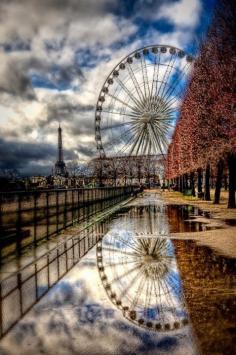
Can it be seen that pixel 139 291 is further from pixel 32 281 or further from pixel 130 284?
pixel 32 281

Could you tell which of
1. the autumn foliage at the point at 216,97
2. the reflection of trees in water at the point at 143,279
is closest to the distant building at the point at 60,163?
the autumn foliage at the point at 216,97

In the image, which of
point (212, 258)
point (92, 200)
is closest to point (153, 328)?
point (212, 258)

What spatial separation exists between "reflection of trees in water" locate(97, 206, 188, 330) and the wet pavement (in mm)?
15

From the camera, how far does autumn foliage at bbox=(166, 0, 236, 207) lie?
71.1 ft

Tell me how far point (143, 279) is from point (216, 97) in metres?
18.7

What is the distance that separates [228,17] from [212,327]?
19054 mm

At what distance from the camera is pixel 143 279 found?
27.9ft

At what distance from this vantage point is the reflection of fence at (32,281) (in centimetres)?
636

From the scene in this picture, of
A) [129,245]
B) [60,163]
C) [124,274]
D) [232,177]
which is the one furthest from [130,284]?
[60,163]

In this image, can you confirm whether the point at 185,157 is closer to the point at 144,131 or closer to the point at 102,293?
the point at 144,131

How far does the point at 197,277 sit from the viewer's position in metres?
8.57

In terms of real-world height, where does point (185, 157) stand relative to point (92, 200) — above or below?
above

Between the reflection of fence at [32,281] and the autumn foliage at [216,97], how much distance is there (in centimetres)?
1250

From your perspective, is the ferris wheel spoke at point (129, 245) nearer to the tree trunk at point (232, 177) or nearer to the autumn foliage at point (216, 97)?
the autumn foliage at point (216, 97)
